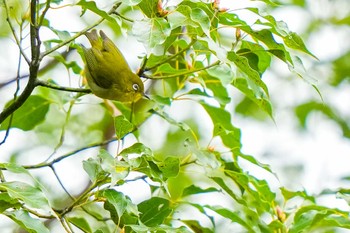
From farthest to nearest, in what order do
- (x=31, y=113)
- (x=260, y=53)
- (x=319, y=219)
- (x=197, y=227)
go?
(x=31, y=113), (x=197, y=227), (x=319, y=219), (x=260, y=53)

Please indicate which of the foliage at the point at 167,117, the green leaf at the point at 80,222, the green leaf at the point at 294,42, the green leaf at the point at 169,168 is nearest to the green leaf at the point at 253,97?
the foliage at the point at 167,117

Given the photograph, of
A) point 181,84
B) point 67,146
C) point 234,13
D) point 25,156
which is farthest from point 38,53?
point 25,156

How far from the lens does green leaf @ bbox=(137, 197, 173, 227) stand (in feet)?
8.04

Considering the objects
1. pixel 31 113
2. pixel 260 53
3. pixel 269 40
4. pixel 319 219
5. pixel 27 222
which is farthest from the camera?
pixel 31 113

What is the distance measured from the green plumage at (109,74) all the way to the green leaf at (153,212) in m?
0.56

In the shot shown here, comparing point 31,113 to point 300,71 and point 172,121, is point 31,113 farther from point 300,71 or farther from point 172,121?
point 300,71

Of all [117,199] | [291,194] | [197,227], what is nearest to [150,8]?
[117,199]

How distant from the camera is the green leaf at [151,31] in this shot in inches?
77.4

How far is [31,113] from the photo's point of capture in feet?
10.1

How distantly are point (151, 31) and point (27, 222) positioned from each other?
1.93 feet

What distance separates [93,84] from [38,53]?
0.97m

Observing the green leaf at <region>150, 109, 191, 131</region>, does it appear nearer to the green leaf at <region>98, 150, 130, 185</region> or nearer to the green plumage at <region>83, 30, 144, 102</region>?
A: the green plumage at <region>83, 30, 144, 102</region>

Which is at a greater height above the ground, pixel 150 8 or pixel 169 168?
pixel 150 8

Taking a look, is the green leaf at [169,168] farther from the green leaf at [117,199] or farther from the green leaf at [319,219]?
the green leaf at [319,219]
